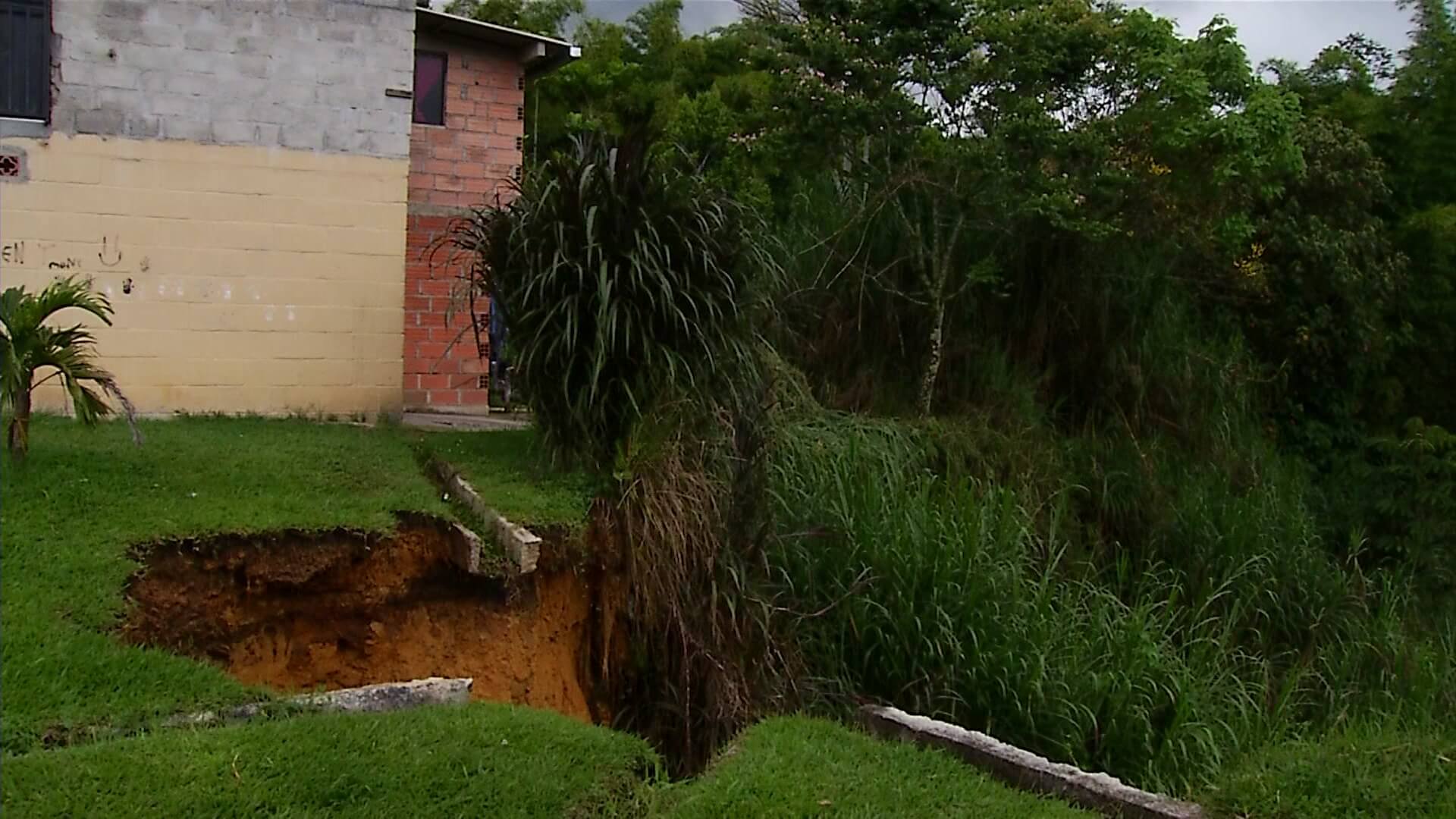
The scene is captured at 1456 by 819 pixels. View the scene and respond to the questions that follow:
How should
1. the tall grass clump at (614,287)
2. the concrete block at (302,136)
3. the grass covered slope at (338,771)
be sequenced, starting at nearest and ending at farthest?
1. the grass covered slope at (338,771)
2. the tall grass clump at (614,287)
3. the concrete block at (302,136)

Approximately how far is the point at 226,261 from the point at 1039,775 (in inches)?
288

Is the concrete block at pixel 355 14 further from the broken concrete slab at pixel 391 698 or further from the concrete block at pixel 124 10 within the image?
Answer: the broken concrete slab at pixel 391 698

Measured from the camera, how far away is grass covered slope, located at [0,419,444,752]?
463 cm

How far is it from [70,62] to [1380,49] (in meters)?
11.4

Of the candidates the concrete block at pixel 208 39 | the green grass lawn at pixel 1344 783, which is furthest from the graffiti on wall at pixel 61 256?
the green grass lawn at pixel 1344 783

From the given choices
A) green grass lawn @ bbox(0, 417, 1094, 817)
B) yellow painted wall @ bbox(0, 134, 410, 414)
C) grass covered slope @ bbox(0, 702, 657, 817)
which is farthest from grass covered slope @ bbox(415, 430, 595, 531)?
grass covered slope @ bbox(0, 702, 657, 817)

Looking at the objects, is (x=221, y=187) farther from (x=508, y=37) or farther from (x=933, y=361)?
(x=933, y=361)

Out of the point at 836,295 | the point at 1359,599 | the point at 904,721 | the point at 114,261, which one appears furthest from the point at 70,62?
the point at 1359,599

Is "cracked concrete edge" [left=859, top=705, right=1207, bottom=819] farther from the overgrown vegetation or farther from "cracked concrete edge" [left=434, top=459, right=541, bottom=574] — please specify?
"cracked concrete edge" [left=434, top=459, right=541, bottom=574]

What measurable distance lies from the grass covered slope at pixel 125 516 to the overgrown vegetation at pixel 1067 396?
54.0 inches

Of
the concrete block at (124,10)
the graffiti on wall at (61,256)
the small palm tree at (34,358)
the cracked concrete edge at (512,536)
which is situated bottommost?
the cracked concrete edge at (512,536)

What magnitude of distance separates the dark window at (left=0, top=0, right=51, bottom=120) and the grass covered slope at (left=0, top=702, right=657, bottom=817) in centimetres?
658

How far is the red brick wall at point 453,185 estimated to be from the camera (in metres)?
12.2

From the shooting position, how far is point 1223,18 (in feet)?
30.4
